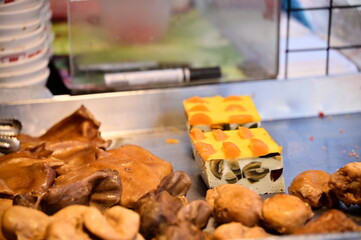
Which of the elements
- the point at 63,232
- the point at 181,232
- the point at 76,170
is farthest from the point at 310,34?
the point at 63,232

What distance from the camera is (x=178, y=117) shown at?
2.32 m

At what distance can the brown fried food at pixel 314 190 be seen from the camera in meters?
1.70

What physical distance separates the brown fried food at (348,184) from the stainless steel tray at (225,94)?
436mm

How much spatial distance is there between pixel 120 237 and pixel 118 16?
1322 millimetres

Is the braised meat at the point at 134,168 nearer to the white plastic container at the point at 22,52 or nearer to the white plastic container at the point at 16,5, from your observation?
the white plastic container at the point at 22,52

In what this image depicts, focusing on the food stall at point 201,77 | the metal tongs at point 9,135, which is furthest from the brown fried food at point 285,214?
the metal tongs at point 9,135

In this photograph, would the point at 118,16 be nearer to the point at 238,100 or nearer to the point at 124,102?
the point at 124,102

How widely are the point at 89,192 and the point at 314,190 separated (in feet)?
2.11

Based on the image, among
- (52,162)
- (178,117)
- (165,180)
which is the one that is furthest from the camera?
(178,117)

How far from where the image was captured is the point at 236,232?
4.73 feet

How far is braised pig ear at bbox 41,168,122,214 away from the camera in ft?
5.08

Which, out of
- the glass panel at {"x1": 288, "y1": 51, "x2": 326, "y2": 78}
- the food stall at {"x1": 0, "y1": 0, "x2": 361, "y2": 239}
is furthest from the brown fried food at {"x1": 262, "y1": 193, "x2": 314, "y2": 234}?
the glass panel at {"x1": 288, "y1": 51, "x2": 326, "y2": 78}

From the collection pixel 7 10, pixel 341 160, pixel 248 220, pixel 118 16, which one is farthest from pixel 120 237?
pixel 118 16

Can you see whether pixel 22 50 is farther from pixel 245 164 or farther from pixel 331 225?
pixel 331 225
